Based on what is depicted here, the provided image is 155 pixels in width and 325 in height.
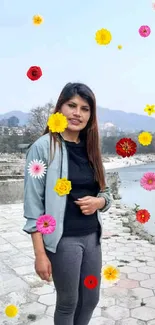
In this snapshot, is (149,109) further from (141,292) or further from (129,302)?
(141,292)

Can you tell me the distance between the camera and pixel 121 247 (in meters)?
4.55

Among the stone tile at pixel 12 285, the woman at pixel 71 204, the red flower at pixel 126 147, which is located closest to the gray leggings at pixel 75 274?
the woman at pixel 71 204

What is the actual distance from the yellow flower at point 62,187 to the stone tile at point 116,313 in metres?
1.51

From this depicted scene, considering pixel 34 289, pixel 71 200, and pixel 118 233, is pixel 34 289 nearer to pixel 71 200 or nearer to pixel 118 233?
pixel 71 200

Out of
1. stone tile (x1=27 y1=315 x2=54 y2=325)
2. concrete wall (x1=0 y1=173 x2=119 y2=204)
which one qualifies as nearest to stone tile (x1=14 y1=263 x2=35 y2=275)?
stone tile (x1=27 y1=315 x2=54 y2=325)

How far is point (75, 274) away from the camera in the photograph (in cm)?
149

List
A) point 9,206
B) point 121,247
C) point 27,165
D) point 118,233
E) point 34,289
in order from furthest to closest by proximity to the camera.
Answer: point 9,206 → point 118,233 → point 121,247 → point 34,289 → point 27,165

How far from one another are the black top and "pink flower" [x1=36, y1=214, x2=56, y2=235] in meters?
0.07

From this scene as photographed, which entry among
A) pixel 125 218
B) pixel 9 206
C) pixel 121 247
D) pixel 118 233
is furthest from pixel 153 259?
pixel 9 206

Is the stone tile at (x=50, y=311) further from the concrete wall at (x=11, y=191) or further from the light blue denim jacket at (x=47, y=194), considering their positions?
the concrete wall at (x=11, y=191)

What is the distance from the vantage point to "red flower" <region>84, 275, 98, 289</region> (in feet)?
5.09

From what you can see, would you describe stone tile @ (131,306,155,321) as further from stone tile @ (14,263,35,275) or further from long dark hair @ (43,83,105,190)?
long dark hair @ (43,83,105,190)

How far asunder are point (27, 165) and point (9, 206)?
21.1ft

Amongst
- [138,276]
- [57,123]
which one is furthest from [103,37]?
[138,276]
